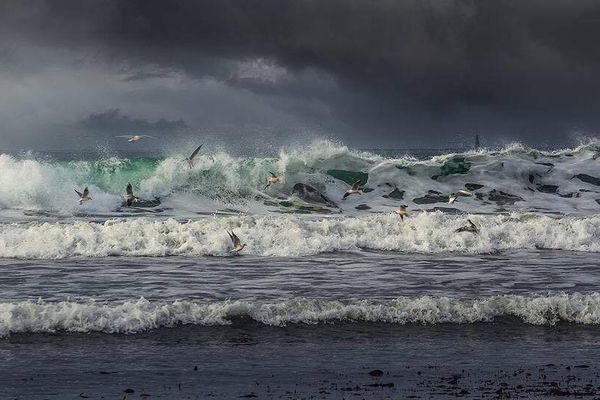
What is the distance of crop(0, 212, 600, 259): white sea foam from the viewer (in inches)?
973

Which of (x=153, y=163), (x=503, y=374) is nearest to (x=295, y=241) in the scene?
(x=503, y=374)

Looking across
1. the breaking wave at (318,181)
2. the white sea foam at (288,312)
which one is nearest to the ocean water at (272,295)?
the white sea foam at (288,312)

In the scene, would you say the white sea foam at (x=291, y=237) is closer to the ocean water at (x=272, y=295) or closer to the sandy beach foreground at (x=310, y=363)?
the ocean water at (x=272, y=295)

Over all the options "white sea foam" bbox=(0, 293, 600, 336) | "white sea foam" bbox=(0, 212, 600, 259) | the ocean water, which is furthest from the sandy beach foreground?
"white sea foam" bbox=(0, 212, 600, 259)

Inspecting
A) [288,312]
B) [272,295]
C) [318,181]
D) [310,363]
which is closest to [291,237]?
[272,295]

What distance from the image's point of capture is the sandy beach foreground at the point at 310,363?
10.6 m

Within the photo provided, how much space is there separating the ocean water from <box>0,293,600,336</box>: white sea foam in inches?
1.4

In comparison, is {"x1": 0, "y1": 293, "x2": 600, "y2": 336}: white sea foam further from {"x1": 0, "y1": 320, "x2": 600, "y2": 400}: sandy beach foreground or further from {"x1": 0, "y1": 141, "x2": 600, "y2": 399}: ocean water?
{"x1": 0, "y1": 320, "x2": 600, "y2": 400}: sandy beach foreground

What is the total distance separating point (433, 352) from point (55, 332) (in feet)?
20.6

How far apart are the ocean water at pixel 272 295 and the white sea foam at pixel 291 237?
0.23 ft

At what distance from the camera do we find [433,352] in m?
12.8

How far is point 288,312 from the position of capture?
15.0m

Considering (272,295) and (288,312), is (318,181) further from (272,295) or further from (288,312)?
(288,312)

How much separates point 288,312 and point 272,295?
6.98ft
